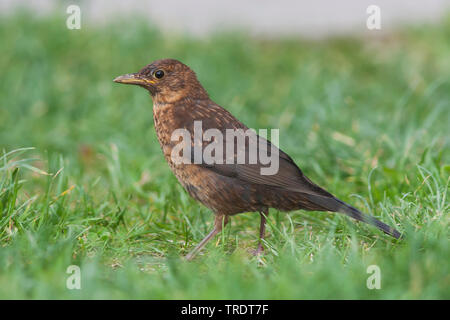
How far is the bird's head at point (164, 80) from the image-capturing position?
14.4 feet

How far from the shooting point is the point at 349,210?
3.79m

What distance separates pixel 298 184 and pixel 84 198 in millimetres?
1407

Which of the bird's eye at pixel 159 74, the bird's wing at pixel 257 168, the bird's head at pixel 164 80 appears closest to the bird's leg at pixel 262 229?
the bird's wing at pixel 257 168

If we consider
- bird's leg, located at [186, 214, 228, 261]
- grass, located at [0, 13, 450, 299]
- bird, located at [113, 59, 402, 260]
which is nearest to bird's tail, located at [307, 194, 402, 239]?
bird, located at [113, 59, 402, 260]

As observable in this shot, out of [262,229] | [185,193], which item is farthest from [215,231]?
[185,193]

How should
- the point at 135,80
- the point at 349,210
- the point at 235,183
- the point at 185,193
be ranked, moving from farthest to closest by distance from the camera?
1. the point at 185,193
2. the point at 135,80
3. the point at 235,183
4. the point at 349,210

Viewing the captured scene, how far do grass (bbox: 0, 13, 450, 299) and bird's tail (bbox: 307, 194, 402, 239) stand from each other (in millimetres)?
108

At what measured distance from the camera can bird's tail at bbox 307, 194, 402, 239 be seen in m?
3.65

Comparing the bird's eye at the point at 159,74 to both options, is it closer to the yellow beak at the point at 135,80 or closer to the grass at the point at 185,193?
the yellow beak at the point at 135,80

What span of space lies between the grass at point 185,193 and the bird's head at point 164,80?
0.74 meters

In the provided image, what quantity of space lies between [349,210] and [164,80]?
5.07ft

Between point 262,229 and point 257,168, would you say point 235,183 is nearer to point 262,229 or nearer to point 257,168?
point 257,168

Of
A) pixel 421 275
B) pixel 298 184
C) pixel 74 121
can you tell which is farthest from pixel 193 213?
pixel 74 121

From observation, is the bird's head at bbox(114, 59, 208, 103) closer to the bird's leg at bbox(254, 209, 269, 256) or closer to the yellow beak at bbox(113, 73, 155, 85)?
the yellow beak at bbox(113, 73, 155, 85)
